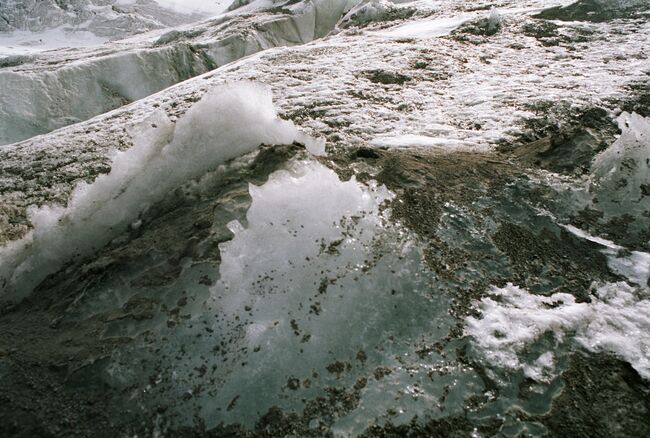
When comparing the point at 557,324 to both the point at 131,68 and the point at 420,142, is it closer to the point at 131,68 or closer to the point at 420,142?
the point at 420,142

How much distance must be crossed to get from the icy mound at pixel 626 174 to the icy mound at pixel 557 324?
778 mm

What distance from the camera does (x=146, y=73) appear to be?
10.1m

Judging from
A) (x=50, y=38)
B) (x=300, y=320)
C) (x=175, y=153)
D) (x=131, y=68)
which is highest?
(x=175, y=153)

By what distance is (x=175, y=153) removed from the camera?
3068 millimetres

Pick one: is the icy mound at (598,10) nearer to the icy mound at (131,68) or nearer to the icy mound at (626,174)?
the icy mound at (626,174)

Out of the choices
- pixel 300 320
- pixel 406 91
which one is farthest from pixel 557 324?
pixel 406 91

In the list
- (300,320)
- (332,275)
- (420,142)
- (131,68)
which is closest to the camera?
(300,320)

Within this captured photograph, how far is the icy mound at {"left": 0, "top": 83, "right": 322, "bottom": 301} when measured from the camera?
288 cm

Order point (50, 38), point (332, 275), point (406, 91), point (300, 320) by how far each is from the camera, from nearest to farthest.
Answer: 1. point (300, 320)
2. point (332, 275)
3. point (406, 91)
4. point (50, 38)

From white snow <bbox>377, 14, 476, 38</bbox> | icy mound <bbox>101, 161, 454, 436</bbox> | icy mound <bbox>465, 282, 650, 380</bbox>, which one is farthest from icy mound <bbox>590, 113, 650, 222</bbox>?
white snow <bbox>377, 14, 476, 38</bbox>

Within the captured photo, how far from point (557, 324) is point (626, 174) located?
5.04 feet

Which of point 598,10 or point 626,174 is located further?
point 598,10

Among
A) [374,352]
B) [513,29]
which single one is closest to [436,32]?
[513,29]

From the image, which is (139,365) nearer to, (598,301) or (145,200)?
(145,200)
